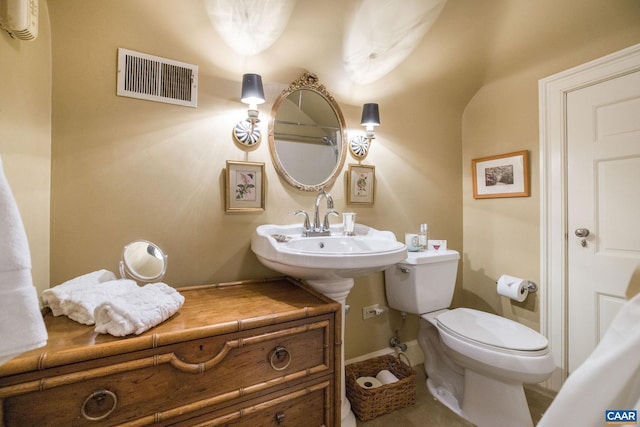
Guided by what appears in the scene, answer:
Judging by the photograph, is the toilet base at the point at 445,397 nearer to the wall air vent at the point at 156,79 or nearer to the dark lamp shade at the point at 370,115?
the dark lamp shade at the point at 370,115

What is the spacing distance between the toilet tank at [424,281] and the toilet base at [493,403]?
0.40 meters

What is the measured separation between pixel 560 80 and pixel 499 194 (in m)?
0.77

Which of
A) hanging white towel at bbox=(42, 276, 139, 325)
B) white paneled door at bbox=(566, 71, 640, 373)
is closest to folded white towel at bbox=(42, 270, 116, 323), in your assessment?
hanging white towel at bbox=(42, 276, 139, 325)

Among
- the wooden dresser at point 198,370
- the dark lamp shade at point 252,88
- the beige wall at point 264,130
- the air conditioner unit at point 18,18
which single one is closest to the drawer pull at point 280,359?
the wooden dresser at point 198,370

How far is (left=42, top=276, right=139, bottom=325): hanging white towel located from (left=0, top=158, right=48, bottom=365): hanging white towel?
10.5 inches

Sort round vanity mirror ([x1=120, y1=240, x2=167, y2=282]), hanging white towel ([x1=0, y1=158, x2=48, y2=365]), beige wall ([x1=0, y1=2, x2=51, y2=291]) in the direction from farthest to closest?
round vanity mirror ([x1=120, y1=240, x2=167, y2=282]) → beige wall ([x1=0, y1=2, x2=51, y2=291]) → hanging white towel ([x1=0, y1=158, x2=48, y2=365])

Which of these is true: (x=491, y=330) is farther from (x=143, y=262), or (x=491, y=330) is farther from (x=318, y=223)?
(x=143, y=262)

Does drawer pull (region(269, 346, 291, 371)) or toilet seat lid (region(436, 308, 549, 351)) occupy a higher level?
drawer pull (region(269, 346, 291, 371))

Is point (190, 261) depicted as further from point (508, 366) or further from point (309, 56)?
point (508, 366)

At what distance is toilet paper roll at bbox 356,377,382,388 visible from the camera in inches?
62.6

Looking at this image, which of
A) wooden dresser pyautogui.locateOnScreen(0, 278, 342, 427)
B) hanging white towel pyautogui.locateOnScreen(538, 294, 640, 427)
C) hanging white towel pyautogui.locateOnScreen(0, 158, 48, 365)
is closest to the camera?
hanging white towel pyautogui.locateOnScreen(538, 294, 640, 427)

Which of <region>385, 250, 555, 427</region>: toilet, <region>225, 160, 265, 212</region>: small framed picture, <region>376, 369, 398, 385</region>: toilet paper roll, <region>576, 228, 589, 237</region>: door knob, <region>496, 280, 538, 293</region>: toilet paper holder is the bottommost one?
<region>376, 369, 398, 385</region>: toilet paper roll

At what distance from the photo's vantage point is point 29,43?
944 mm

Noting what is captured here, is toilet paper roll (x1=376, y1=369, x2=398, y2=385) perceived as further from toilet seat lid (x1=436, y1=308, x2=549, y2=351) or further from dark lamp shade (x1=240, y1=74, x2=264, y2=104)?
Result: dark lamp shade (x1=240, y1=74, x2=264, y2=104)
